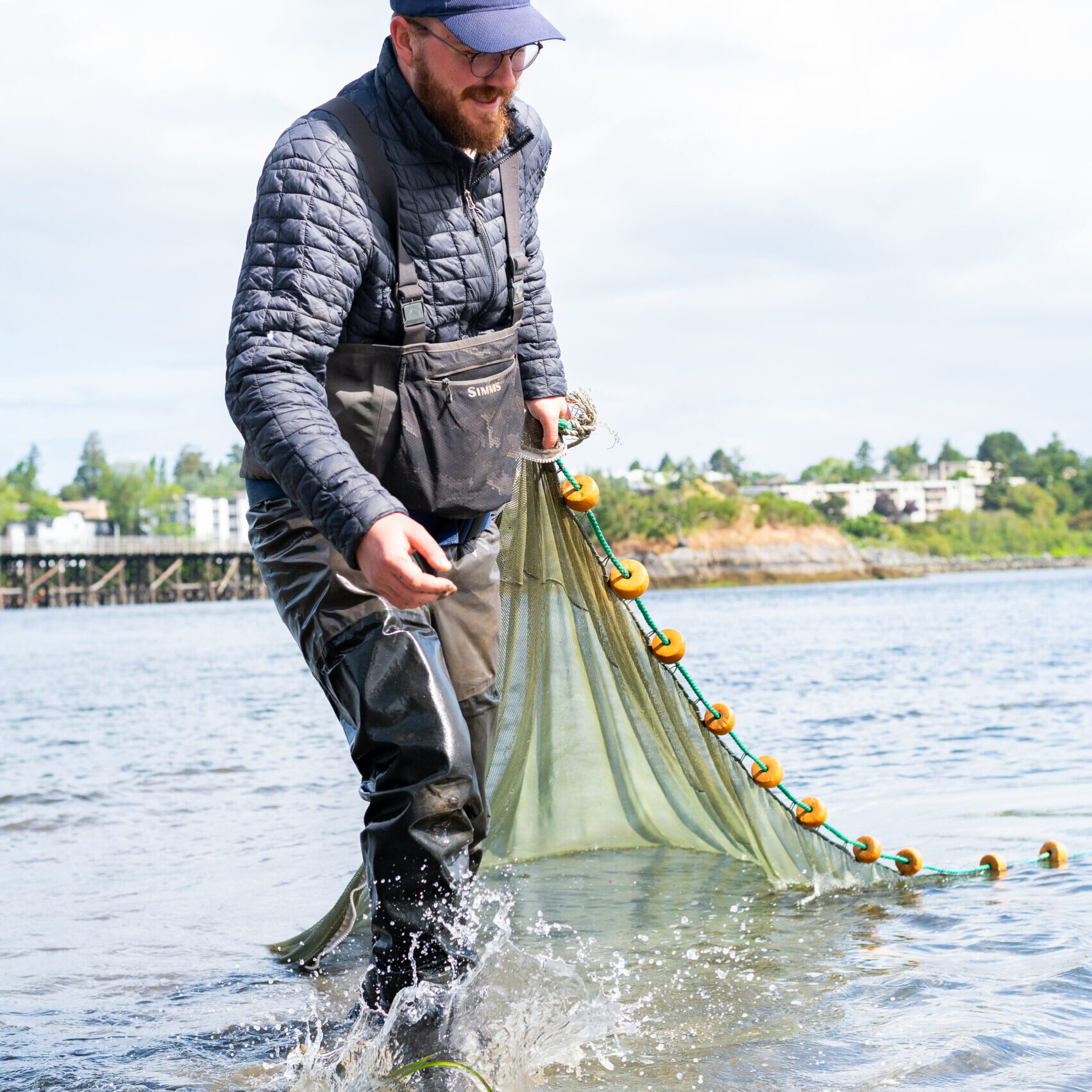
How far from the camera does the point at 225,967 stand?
430 centimetres

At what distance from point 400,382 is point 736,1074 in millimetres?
1798

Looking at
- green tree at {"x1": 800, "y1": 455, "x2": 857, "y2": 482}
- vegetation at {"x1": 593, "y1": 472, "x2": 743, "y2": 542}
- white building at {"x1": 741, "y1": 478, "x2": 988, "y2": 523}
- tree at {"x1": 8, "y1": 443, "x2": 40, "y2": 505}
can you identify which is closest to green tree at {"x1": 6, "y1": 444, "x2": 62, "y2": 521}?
tree at {"x1": 8, "y1": 443, "x2": 40, "y2": 505}

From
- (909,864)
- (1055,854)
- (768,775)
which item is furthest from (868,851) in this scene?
(1055,854)

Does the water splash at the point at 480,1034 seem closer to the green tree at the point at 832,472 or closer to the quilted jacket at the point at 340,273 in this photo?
the quilted jacket at the point at 340,273

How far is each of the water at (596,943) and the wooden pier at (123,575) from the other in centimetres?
7800

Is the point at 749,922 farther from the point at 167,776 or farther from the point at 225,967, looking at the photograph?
the point at 167,776

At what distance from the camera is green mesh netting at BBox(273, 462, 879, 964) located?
4.39m

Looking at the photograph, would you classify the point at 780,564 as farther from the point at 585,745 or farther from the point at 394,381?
the point at 394,381

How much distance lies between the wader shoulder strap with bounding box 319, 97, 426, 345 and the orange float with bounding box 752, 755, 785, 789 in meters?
2.42

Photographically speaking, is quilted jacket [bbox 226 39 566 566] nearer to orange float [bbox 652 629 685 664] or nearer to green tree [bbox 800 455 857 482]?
orange float [bbox 652 629 685 664]

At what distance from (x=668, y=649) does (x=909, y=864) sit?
4.44 feet

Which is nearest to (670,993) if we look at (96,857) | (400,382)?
(400,382)

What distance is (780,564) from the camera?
11712cm

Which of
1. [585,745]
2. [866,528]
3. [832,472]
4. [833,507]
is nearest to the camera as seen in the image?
[585,745]
